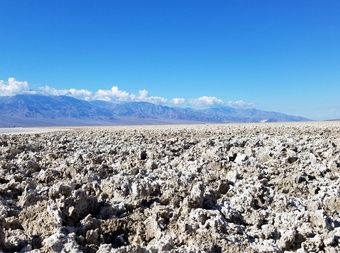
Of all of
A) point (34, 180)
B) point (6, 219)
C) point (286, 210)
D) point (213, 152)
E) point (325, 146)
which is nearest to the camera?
point (6, 219)

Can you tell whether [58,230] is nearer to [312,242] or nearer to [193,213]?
[193,213]

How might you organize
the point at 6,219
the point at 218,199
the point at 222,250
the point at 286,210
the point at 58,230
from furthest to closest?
the point at 218,199, the point at 286,210, the point at 6,219, the point at 58,230, the point at 222,250

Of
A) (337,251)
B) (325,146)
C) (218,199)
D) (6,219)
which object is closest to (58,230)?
(6,219)

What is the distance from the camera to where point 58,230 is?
309 cm

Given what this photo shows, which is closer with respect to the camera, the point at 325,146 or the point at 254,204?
the point at 254,204

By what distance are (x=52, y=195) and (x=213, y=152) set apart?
3960 millimetres

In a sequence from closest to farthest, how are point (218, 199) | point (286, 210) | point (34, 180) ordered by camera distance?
point (286, 210) → point (218, 199) → point (34, 180)

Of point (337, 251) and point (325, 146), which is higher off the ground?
point (325, 146)

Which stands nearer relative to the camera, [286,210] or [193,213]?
[193,213]

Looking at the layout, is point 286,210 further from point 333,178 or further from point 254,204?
point 333,178

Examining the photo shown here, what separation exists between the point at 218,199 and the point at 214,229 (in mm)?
1163

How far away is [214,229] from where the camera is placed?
3164mm

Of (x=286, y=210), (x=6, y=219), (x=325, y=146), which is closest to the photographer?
(x=6, y=219)

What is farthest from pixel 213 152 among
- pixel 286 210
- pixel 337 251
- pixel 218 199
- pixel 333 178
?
pixel 337 251
